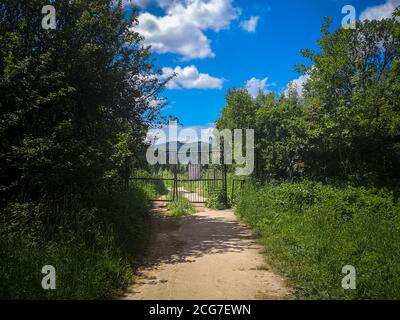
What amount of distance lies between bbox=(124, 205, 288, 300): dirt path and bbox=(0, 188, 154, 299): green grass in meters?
0.52

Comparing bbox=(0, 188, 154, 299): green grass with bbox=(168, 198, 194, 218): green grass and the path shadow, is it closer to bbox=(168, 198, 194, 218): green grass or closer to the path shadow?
the path shadow

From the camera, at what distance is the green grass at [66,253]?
4934 millimetres

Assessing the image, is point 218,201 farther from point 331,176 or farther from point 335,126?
point 335,126

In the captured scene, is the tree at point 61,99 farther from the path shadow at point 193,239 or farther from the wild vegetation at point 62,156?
the path shadow at point 193,239

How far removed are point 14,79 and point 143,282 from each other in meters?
5.09

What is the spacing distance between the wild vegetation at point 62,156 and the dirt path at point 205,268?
1.84 feet

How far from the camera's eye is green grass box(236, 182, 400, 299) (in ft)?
17.6

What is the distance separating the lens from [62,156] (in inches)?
278

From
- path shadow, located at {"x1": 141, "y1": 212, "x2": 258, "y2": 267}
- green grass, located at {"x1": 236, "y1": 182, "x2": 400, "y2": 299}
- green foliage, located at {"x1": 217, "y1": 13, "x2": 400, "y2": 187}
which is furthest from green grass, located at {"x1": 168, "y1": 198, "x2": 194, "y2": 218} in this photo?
green foliage, located at {"x1": 217, "y1": 13, "x2": 400, "y2": 187}

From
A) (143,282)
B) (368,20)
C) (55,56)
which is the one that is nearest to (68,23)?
(55,56)

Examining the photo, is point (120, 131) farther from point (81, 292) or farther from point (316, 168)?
point (316, 168)

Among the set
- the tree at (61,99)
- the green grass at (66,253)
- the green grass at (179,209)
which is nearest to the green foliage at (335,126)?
the green grass at (179,209)

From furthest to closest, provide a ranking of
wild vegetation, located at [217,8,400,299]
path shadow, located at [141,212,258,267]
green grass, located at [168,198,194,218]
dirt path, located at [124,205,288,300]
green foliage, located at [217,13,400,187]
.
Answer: green grass, located at [168,198,194,218]
green foliage, located at [217,13,400,187]
path shadow, located at [141,212,258,267]
wild vegetation, located at [217,8,400,299]
dirt path, located at [124,205,288,300]

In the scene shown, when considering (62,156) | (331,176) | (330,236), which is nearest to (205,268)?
(330,236)
